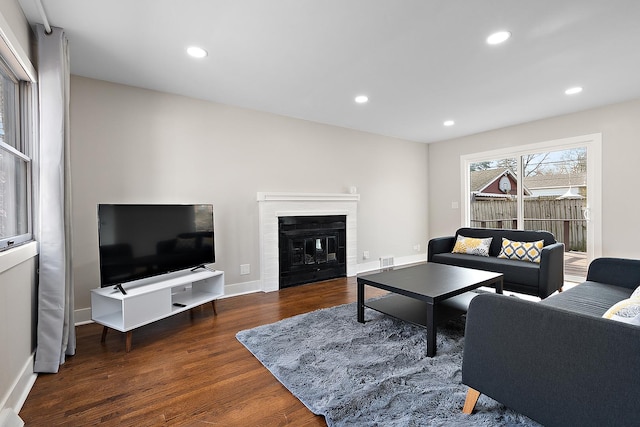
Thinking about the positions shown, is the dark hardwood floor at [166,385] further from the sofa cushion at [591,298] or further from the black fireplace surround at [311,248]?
the sofa cushion at [591,298]

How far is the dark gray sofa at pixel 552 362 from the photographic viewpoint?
3.69 ft

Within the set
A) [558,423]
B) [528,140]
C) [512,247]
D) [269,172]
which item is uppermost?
[528,140]

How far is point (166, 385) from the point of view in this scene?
77.3 inches

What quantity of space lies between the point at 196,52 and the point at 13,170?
1565 millimetres

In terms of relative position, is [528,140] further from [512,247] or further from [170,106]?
[170,106]

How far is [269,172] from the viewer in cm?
428

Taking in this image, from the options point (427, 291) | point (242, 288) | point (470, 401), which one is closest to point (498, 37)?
point (427, 291)

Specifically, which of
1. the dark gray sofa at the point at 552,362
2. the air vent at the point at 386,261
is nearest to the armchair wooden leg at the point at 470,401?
the dark gray sofa at the point at 552,362

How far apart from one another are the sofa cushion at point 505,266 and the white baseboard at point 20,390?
4.35m

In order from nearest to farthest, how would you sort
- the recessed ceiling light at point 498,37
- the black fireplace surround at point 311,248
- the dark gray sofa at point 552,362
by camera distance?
the dark gray sofa at point 552,362 < the recessed ceiling light at point 498,37 < the black fireplace surround at point 311,248

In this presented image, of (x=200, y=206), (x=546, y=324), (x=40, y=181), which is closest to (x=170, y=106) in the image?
(x=200, y=206)

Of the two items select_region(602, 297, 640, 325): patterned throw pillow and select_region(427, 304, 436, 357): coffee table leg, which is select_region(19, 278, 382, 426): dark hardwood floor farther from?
select_region(602, 297, 640, 325): patterned throw pillow

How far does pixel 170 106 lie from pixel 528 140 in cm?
513

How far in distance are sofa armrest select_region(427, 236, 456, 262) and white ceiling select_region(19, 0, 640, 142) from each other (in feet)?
6.40
